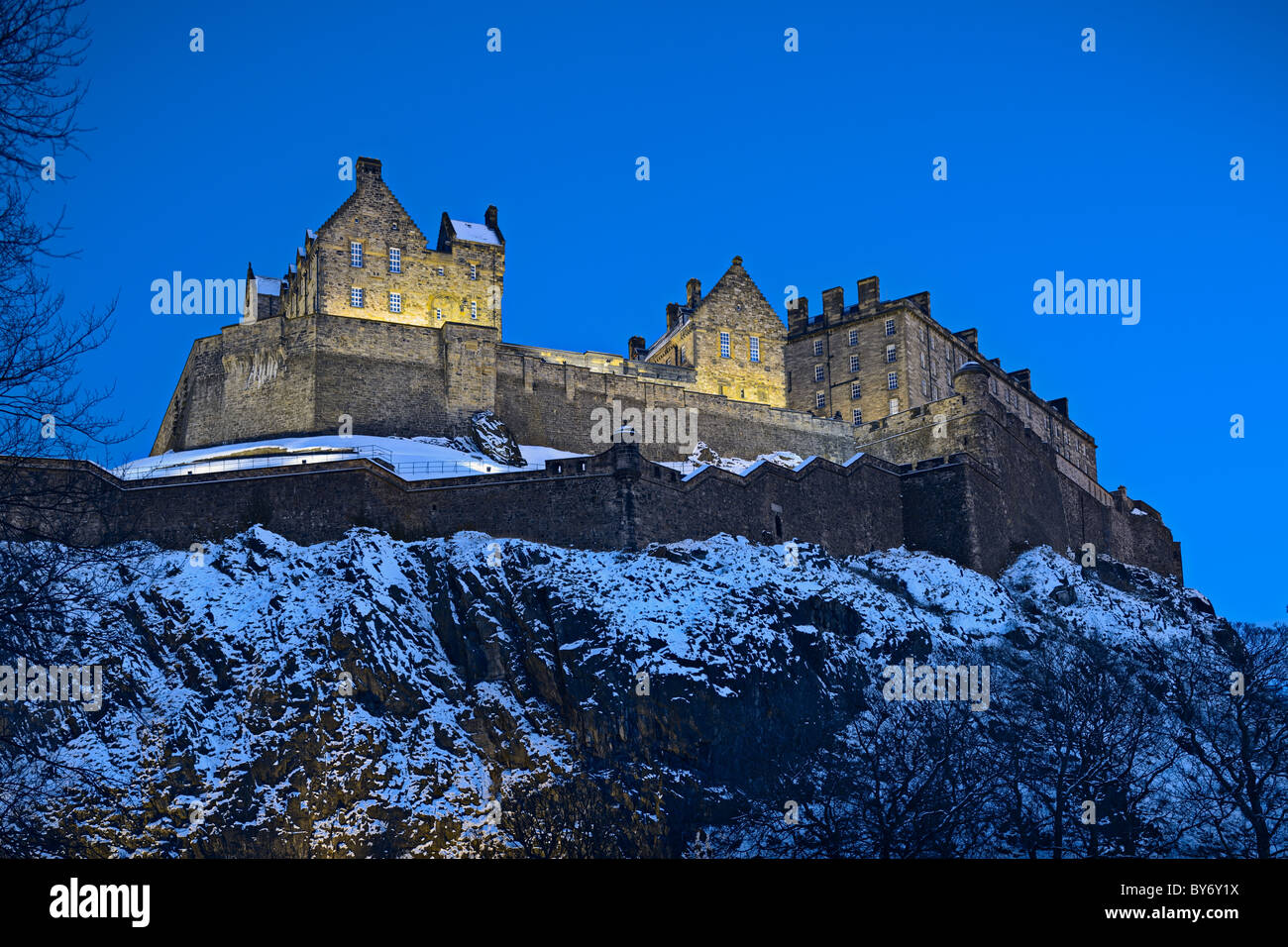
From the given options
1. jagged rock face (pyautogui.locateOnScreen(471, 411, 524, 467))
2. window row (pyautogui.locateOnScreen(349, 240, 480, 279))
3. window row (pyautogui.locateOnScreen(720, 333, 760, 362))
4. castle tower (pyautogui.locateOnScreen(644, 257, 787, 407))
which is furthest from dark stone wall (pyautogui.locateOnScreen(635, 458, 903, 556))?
window row (pyautogui.locateOnScreen(349, 240, 480, 279))

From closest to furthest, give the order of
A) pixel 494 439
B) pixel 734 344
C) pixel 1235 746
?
1. pixel 1235 746
2. pixel 494 439
3. pixel 734 344

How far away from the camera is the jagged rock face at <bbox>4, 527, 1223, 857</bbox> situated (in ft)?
116

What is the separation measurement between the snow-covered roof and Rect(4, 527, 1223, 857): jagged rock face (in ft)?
77.9

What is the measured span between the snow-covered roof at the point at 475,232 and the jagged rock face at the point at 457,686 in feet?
77.9

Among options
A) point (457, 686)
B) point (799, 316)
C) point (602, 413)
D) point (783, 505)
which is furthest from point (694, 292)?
point (457, 686)

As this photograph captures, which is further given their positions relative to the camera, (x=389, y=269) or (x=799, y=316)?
(x=799, y=316)

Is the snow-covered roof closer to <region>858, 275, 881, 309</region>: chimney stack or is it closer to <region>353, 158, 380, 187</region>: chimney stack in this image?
<region>353, 158, 380, 187</region>: chimney stack

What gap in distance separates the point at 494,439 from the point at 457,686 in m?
17.2

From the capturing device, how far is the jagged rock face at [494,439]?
5456 cm

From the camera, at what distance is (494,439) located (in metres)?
55.7

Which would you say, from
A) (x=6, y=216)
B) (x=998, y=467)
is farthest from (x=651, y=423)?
(x=6, y=216)

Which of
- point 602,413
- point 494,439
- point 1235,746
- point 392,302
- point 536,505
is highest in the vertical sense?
point 392,302

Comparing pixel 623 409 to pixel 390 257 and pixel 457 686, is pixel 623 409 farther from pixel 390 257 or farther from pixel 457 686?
pixel 457 686
